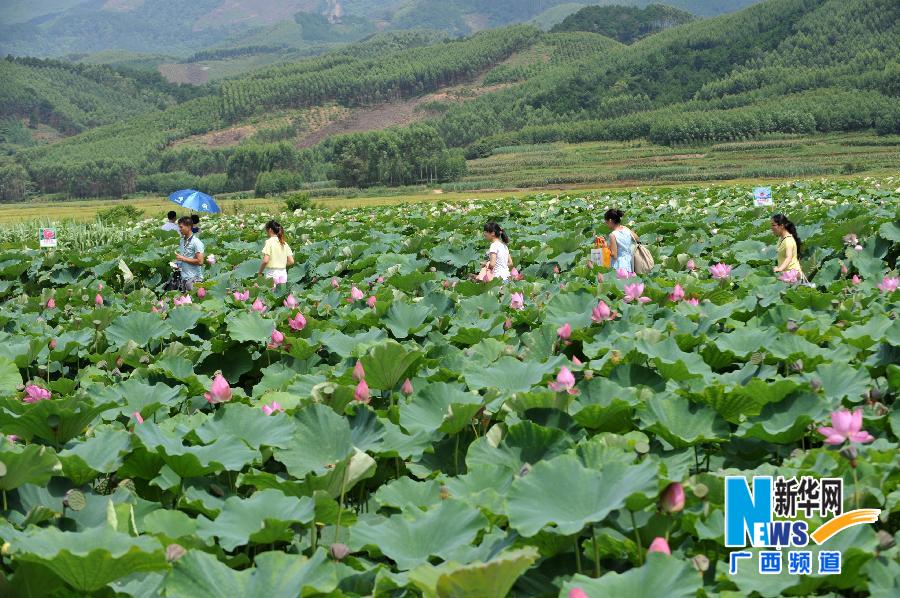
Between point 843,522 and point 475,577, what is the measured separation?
987mm

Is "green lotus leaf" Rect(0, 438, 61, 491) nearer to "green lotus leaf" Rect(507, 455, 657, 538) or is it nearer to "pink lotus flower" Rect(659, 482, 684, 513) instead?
"green lotus leaf" Rect(507, 455, 657, 538)

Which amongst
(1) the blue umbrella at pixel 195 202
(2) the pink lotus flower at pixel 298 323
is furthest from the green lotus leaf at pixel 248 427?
(1) the blue umbrella at pixel 195 202

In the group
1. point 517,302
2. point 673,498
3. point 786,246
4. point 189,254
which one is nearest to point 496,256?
point 786,246

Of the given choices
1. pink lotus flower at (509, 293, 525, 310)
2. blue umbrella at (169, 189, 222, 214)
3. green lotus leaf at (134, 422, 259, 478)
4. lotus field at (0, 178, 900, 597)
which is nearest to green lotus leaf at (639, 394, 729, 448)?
lotus field at (0, 178, 900, 597)

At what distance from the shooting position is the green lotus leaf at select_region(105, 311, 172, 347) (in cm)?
524

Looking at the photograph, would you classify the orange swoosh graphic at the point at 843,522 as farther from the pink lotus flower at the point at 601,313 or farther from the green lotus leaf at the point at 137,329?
the green lotus leaf at the point at 137,329

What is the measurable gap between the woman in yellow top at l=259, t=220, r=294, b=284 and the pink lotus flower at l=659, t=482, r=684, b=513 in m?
7.34

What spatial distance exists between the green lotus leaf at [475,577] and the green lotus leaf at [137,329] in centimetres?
382

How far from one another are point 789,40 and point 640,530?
182 metres

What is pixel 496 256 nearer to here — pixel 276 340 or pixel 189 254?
pixel 189 254

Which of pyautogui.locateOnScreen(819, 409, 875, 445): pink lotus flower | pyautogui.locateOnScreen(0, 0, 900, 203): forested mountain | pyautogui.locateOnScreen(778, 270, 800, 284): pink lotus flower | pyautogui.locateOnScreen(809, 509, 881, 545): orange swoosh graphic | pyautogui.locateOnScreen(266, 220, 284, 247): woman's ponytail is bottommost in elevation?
pyautogui.locateOnScreen(809, 509, 881, 545): orange swoosh graphic

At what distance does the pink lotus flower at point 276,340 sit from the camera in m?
4.46

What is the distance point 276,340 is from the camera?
4496mm

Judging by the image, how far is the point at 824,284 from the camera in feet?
20.2
